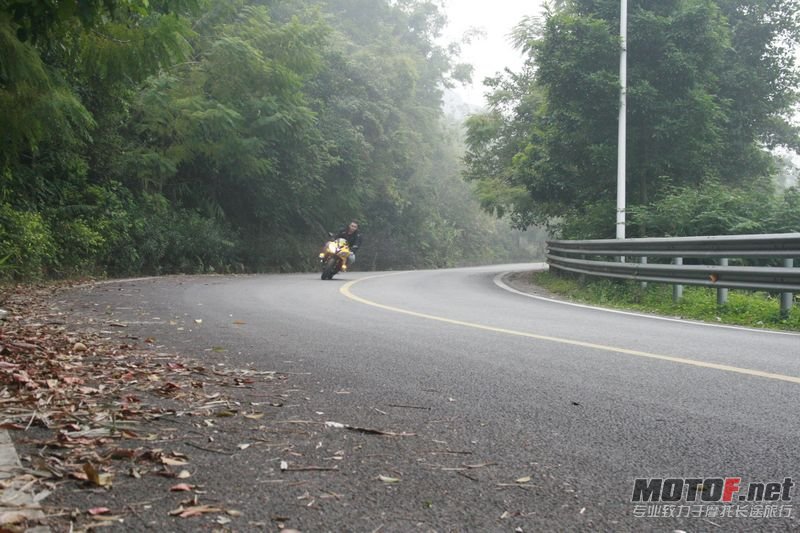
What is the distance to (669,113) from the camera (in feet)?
55.6

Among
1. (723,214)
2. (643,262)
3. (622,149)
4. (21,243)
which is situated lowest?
(643,262)

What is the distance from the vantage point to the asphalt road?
2.44 metres

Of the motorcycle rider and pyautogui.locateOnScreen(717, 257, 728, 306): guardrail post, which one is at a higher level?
the motorcycle rider

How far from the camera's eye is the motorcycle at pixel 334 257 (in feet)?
59.3

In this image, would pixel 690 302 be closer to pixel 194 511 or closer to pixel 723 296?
pixel 723 296

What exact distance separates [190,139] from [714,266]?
1569 centimetres

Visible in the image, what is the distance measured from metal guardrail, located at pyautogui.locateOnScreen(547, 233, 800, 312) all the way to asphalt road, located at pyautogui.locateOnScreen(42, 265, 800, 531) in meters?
1.84

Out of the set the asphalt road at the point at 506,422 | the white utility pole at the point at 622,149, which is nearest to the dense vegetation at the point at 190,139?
the asphalt road at the point at 506,422

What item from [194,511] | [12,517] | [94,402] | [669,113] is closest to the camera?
[12,517]

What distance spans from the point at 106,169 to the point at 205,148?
346 centimetres

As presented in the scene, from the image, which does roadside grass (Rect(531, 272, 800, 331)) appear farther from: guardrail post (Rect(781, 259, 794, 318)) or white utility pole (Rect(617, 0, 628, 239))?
white utility pole (Rect(617, 0, 628, 239))

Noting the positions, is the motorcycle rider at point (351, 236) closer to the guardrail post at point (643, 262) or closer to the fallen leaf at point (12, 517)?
the guardrail post at point (643, 262)

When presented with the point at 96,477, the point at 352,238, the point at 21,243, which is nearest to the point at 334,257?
the point at 352,238

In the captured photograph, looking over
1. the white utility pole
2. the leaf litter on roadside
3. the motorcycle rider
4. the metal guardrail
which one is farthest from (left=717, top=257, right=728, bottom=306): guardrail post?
the motorcycle rider
